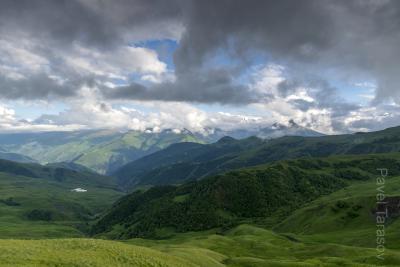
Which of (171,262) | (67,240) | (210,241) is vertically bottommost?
(210,241)

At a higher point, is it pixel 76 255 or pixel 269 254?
pixel 76 255

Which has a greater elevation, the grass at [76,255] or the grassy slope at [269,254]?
the grass at [76,255]

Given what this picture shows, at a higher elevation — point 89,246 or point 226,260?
point 89,246

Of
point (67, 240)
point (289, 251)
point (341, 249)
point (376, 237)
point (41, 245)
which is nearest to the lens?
point (41, 245)

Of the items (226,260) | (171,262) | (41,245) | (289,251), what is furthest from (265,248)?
(41,245)

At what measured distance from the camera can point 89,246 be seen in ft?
218

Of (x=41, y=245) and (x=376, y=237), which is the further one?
(x=376, y=237)

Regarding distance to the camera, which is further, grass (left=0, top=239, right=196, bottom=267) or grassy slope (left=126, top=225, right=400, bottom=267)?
grassy slope (left=126, top=225, right=400, bottom=267)

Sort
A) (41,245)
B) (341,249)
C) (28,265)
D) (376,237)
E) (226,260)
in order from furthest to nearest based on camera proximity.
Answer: (376,237) < (341,249) < (226,260) < (41,245) < (28,265)

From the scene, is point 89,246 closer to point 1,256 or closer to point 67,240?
point 67,240

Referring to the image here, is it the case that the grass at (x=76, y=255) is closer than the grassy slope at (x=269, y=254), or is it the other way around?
the grass at (x=76, y=255)

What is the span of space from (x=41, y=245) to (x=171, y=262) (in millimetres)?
22767

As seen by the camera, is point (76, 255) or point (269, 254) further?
point (269, 254)

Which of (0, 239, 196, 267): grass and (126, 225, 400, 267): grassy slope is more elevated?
(0, 239, 196, 267): grass
